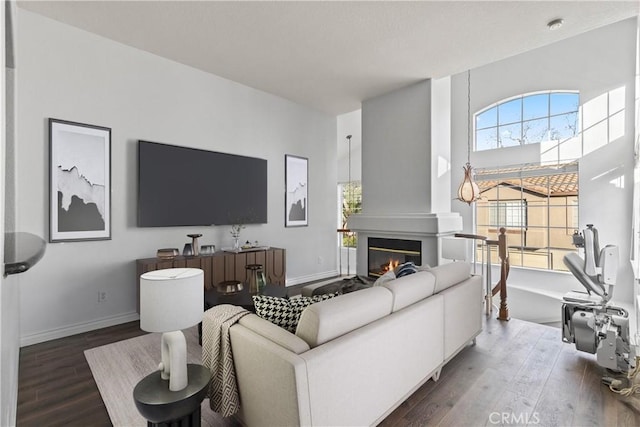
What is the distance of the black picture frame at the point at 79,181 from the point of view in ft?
9.98

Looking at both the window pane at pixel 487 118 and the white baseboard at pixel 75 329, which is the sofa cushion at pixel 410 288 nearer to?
the white baseboard at pixel 75 329

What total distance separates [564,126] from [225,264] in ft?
20.4

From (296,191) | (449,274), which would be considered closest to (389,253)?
(296,191)

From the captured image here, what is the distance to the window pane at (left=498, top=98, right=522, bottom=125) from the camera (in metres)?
6.18

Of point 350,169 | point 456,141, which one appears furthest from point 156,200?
point 456,141

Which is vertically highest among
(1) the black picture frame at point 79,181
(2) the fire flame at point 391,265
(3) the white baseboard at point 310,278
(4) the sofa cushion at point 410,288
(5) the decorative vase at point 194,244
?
(1) the black picture frame at point 79,181

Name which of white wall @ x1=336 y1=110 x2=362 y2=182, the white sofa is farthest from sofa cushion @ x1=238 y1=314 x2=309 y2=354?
white wall @ x1=336 y1=110 x2=362 y2=182

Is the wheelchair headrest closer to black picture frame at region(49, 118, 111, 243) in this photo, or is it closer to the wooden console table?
the wooden console table

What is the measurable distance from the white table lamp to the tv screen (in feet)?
8.14

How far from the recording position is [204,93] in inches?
165

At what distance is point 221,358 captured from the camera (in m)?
1.76

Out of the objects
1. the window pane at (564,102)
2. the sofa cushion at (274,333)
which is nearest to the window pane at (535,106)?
the window pane at (564,102)

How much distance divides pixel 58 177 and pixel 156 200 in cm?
91

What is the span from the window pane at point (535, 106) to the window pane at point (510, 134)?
0.73 feet
